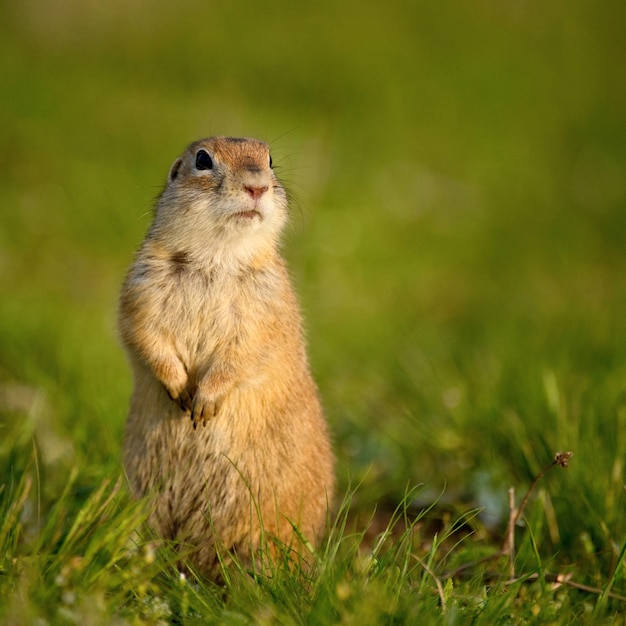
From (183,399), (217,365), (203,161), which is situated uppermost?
(203,161)

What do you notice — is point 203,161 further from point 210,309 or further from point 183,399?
point 183,399

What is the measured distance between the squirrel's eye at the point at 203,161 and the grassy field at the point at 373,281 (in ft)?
2.07

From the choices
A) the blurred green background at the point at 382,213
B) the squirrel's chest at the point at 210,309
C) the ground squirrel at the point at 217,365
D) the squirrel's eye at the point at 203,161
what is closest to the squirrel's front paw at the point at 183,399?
the ground squirrel at the point at 217,365

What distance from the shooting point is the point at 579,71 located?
631 inches

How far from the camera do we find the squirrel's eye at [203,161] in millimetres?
3605

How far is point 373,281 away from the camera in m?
9.40

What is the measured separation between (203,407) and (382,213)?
7.47 meters

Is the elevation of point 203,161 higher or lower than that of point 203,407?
higher

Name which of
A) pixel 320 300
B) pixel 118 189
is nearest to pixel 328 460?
pixel 320 300

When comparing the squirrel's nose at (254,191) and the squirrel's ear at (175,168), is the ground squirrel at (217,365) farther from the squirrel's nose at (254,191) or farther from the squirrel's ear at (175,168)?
the squirrel's ear at (175,168)

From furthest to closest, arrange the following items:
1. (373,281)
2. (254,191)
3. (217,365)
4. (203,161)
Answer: (373,281) → (203,161) → (217,365) → (254,191)

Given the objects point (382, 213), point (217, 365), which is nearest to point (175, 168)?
point (217, 365)

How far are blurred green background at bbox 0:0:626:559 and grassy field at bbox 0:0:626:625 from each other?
3 centimetres

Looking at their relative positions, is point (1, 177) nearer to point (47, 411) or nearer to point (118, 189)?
point (118, 189)
